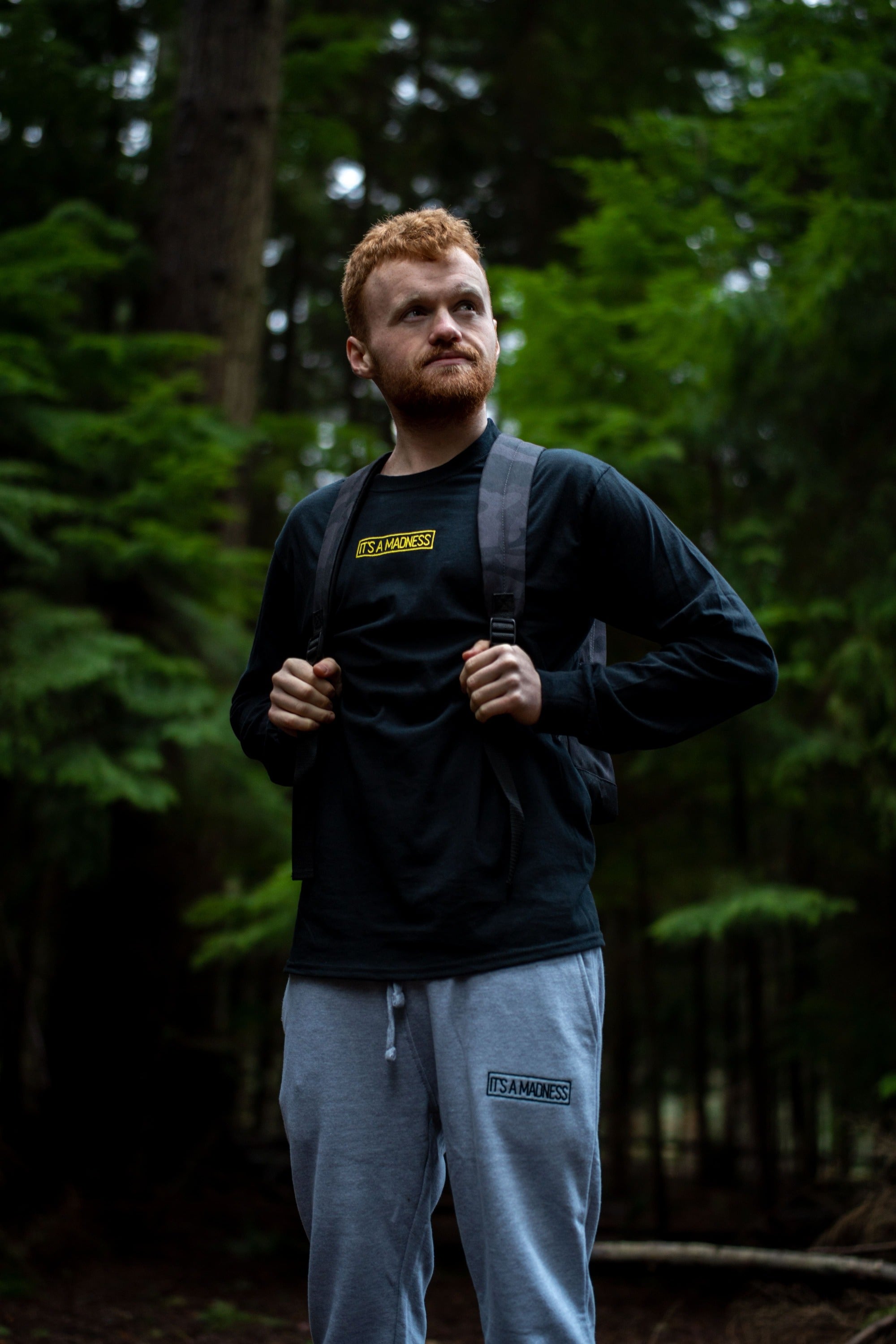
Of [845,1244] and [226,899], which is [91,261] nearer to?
[226,899]

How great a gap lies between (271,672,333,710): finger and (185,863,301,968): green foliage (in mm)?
3442

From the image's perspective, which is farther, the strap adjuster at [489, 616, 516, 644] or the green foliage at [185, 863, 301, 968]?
the green foliage at [185, 863, 301, 968]

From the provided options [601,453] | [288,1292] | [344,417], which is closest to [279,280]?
[344,417]

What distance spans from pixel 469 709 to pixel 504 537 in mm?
299

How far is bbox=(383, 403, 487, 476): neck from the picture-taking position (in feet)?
6.92

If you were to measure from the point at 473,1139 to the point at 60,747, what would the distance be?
11.9ft

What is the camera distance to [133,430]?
5332mm

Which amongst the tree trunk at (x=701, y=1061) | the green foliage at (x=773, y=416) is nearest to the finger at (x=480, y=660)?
the green foliage at (x=773, y=416)

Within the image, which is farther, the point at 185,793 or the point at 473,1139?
the point at 185,793

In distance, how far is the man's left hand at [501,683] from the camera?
5.85ft

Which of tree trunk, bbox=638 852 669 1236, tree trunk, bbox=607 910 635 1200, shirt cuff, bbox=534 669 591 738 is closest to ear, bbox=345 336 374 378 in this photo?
shirt cuff, bbox=534 669 591 738

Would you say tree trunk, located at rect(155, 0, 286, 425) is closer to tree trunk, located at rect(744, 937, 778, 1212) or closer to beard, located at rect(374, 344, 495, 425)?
tree trunk, located at rect(744, 937, 778, 1212)

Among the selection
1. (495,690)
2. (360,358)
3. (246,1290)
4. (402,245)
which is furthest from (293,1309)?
(402,245)

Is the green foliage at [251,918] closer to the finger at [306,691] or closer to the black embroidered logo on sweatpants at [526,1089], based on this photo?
the finger at [306,691]
